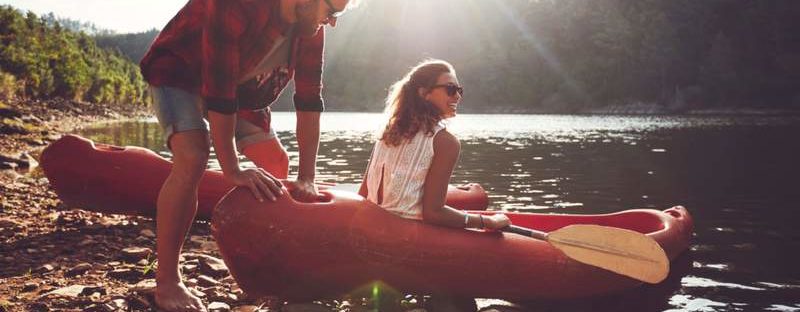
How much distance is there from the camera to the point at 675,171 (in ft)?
47.5

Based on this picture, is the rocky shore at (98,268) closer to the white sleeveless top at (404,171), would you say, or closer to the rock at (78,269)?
the rock at (78,269)

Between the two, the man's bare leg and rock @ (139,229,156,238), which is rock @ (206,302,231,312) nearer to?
the man's bare leg

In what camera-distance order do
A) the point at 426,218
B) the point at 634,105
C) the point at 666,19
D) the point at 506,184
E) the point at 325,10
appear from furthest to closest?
1. the point at 666,19
2. the point at 634,105
3. the point at 506,184
4. the point at 426,218
5. the point at 325,10

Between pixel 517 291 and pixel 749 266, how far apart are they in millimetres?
2892

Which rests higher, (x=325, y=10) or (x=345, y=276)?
(x=325, y=10)

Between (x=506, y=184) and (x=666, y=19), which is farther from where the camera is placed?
(x=666, y=19)

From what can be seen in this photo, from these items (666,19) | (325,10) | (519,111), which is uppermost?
(666,19)

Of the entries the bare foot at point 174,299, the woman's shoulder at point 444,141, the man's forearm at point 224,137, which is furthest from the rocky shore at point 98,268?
the woman's shoulder at point 444,141

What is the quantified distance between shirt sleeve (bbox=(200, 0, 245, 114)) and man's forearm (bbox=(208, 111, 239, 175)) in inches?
1.5

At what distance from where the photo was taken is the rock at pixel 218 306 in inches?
139

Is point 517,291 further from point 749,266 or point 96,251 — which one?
point 96,251

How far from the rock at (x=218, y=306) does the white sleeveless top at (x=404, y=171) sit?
3.81 feet

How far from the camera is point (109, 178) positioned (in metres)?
5.90

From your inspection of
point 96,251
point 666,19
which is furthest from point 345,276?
point 666,19
